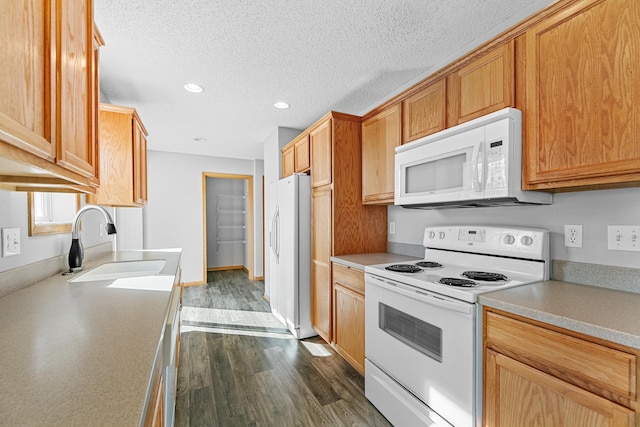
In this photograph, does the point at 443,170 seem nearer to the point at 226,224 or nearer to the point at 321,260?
the point at 321,260

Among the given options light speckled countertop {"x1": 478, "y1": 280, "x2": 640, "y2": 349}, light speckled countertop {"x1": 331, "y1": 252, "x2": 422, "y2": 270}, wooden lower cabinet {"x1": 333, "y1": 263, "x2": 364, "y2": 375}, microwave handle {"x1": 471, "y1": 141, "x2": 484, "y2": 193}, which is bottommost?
wooden lower cabinet {"x1": 333, "y1": 263, "x2": 364, "y2": 375}

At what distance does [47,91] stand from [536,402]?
1.90 metres

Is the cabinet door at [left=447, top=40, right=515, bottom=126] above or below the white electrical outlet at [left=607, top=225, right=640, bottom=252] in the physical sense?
above

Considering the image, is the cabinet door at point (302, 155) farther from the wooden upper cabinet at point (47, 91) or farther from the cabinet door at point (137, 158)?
the wooden upper cabinet at point (47, 91)

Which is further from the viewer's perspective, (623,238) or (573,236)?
(573,236)

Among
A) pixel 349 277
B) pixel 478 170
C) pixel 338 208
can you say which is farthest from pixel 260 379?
pixel 478 170

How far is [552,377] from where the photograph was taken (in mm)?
1026

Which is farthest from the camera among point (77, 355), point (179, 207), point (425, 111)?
point (179, 207)

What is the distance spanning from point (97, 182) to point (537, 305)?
1.94 metres

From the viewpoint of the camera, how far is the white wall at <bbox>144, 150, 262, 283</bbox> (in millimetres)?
4910

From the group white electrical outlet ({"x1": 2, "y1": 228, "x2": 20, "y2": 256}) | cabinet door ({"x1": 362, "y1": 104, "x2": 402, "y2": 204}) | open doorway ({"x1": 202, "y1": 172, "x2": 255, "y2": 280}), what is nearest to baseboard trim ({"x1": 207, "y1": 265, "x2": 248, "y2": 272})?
open doorway ({"x1": 202, "y1": 172, "x2": 255, "y2": 280})

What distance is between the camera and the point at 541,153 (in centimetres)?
136

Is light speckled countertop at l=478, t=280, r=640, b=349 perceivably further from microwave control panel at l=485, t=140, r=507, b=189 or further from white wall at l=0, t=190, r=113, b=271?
white wall at l=0, t=190, r=113, b=271

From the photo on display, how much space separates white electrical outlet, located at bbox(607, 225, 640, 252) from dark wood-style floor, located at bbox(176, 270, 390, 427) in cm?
153
